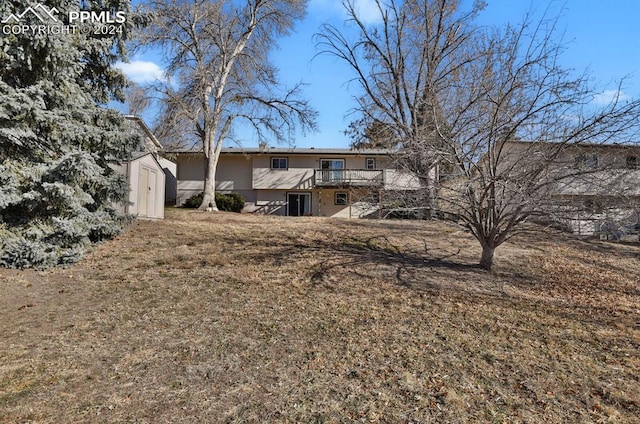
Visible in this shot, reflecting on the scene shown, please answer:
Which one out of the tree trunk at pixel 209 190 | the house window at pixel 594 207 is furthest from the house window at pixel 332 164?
the house window at pixel 594 207

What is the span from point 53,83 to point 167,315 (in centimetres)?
557

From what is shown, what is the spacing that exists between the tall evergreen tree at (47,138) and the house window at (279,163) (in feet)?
55.6

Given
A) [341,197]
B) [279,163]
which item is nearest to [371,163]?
[341,197]

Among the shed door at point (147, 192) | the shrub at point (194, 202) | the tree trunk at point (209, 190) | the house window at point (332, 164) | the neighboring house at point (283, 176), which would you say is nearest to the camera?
the shed door at point (147, 192)

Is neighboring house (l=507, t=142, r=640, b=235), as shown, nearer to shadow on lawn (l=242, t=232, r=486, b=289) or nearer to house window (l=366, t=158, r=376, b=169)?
shadow on lawn (l=242, t=232, r=486, b=289)

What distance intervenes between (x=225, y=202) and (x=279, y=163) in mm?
4778

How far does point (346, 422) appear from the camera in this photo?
330cm

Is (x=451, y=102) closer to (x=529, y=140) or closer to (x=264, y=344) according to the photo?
(x=529, y=140)

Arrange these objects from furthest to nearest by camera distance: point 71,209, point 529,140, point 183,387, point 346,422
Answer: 1. point 71,209
2. point 529,140
3. point 183,387
4. point 346,422

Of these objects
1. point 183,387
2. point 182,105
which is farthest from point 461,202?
point 182,105

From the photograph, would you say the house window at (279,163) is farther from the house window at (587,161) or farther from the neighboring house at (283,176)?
the house window at (587,161)

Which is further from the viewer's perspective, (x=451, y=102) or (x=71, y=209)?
(x=451, y=102)

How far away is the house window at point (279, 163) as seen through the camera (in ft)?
84.3

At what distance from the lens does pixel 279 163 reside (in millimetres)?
25797
